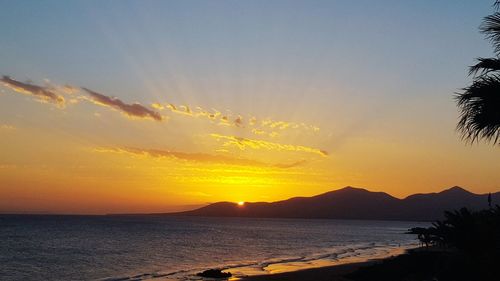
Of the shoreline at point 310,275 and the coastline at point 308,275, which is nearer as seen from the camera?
the shoreline at point 310,275

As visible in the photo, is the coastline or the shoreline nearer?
the shoreline

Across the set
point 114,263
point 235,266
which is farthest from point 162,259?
point 235,266

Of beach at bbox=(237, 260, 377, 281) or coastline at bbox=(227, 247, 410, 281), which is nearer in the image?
beach at bbox=(237, 260, 377, 281)

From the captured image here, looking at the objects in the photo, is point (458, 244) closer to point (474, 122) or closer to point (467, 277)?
point (467, 277)

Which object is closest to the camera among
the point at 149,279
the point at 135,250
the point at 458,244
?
the point at 458,244

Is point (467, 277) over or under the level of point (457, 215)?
under

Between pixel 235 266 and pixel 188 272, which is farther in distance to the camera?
pixel 235 266

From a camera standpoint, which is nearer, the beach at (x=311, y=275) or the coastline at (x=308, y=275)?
the beach at (x=311, y=275)

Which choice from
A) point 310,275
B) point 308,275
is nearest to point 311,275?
point 310,275

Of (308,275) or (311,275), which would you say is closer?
(311,275)

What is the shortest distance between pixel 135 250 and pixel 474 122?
64462mm

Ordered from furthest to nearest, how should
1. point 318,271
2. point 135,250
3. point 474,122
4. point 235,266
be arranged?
point 135,250
point 235,266
point 318,271
point 474,122

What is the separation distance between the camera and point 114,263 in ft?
167

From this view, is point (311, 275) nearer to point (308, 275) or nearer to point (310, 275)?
point (310, 275)
